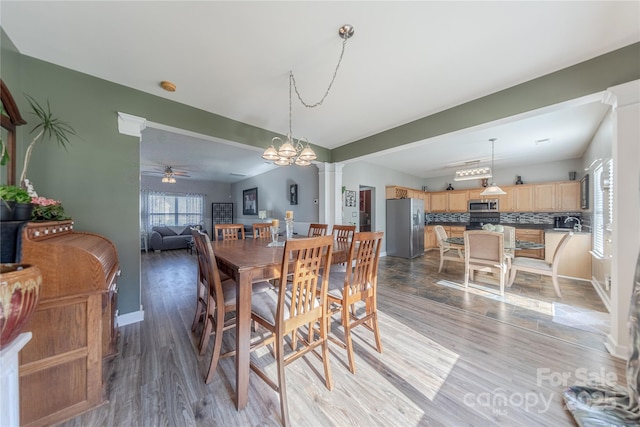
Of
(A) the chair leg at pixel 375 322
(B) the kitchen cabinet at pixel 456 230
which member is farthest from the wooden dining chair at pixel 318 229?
(B) the kitchen cabinet at pixel 456 230

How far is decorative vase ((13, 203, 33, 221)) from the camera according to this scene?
4.17ft

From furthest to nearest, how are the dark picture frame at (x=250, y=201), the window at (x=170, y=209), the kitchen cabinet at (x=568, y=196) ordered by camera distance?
the dark picture frame at (x=250, y=201)
the window at (x=170, y=209)
the kitchen cabinet at (x=568, y=196)

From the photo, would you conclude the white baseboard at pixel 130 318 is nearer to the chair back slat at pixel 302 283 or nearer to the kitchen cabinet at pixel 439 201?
the chair back slat at pixel 302 283

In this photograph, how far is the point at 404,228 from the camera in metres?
5.52

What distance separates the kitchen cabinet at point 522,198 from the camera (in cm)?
544

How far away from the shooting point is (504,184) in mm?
5984

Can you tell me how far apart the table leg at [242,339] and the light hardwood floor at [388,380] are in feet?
0.36

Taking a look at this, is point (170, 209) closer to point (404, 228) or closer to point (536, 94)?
point (404, 228)

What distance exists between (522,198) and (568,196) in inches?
30.4

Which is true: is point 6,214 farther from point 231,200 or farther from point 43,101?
point 231,200

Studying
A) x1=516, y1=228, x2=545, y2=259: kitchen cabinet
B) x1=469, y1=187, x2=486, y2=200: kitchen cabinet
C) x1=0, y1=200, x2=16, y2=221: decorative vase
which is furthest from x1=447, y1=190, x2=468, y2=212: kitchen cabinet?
x1=0, y1=200, x2=16, y2=221: decorative vase

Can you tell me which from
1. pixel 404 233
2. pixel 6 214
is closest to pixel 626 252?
pixel 404 233

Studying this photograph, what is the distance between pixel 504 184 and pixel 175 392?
773cm

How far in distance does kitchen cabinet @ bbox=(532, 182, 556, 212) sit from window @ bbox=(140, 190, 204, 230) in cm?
1014
